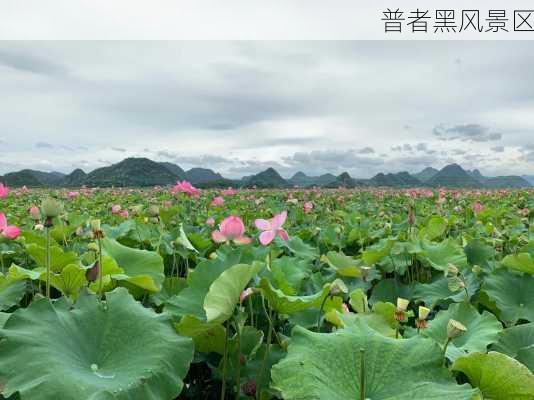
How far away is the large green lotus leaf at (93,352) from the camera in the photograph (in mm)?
775

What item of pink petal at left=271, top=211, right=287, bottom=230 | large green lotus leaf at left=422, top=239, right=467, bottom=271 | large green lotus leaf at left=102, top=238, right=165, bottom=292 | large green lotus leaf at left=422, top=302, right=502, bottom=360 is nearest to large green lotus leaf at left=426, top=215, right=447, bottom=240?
large green lotus leaf at left=422, top=239, right=467, bottom=271

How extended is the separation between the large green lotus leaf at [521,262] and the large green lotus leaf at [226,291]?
3.82ft

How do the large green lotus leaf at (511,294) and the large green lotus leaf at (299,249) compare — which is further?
the large green lotus leaf at (299,249)

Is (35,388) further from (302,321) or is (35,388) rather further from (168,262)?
(168,262)

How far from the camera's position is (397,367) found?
828 mm

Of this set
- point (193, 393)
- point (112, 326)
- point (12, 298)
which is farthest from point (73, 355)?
point (12, 298)

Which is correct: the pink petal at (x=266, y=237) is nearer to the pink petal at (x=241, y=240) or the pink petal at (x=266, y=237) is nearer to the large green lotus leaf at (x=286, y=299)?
the pink petal at (x=241, y=240)

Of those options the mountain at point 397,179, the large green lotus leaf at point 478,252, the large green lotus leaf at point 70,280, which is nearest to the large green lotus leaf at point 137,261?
the large green lotus leaf at point 70,280

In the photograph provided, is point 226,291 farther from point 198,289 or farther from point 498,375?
point 498,375

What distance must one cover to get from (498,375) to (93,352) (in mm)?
768

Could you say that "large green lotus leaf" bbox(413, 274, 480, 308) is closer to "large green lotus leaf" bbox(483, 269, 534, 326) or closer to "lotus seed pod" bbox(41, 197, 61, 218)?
"large green lotus leaf" bbox(483, 269, 534, 326)

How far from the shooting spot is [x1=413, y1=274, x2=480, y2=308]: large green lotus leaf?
164 centimetres

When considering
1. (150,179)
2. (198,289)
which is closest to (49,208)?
(198,289)

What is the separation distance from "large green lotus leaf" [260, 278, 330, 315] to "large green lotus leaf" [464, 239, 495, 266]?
140 centimetres
